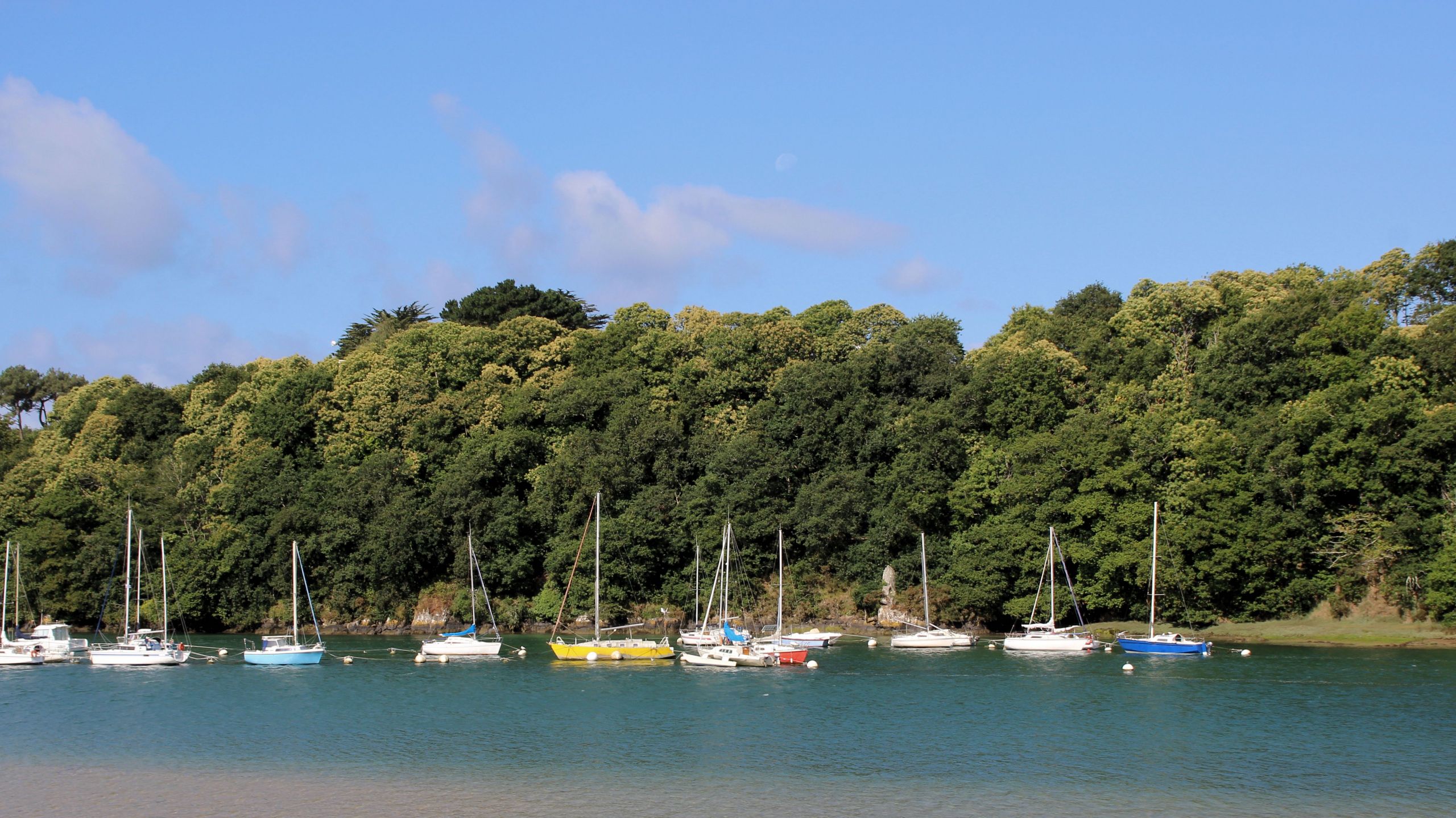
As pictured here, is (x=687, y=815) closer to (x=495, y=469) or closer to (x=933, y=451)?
(x=933, y=451)

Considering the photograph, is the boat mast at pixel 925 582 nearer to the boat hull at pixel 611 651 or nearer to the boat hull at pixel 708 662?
the boat hull at pixel 708 662

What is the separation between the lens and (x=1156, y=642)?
6309 centimetres

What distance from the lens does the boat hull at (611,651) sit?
64.2m

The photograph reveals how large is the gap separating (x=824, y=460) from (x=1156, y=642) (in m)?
28.9

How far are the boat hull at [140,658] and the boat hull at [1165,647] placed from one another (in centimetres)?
5553

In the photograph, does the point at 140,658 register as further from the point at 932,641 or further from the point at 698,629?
the point at 932,641

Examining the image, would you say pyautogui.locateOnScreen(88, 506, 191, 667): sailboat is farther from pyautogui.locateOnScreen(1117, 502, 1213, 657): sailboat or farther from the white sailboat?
pyautogui.locateOnScreen(1117, 502, 1213, 657): sailboat

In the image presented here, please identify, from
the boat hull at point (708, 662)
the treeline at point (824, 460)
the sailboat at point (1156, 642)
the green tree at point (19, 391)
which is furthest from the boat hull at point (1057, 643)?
the green tree at point (19, 391)

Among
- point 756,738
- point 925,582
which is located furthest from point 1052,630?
point 756,738

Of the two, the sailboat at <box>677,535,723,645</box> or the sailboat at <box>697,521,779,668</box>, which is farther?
the sailboat at <box>677,535,723,645</box>

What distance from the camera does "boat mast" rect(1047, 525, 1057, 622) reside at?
6775cm

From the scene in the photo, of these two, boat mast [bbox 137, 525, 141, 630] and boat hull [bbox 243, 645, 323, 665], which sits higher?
boat mast [bbox 137, 525, 141, 630]

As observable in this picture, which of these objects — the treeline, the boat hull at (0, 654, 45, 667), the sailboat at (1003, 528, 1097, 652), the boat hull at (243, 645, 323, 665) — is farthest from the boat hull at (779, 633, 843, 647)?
the boat hull at (0, 654, 45, 667)

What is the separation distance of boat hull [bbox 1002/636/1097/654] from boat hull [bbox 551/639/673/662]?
21072 millimetres
